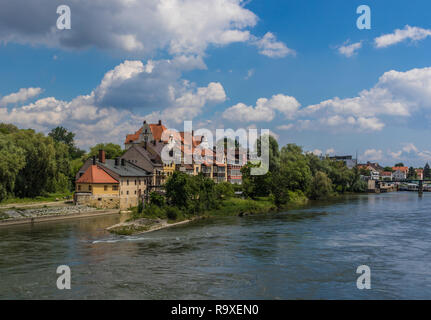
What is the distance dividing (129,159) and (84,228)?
92.6 feet

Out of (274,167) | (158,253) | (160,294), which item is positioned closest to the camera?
(160,294)

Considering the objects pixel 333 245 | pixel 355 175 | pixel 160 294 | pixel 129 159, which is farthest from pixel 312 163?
pixel 160 294

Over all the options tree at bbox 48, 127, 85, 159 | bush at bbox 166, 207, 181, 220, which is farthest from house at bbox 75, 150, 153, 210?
tree at bbox 48, 127, 85, 159

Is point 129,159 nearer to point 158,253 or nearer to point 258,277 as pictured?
point 158,253

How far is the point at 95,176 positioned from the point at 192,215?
15.2 meters

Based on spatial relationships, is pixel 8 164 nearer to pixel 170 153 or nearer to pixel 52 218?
pixel 52 218

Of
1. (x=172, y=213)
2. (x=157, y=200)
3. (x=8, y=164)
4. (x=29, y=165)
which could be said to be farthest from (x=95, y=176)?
(x=172, y=213)

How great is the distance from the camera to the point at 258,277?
22.2m

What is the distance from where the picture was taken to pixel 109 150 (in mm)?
88375

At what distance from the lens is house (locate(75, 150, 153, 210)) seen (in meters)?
53.2

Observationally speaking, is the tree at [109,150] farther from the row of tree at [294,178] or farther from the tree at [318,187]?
the tree at [318,187]

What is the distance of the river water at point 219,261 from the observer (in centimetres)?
1994

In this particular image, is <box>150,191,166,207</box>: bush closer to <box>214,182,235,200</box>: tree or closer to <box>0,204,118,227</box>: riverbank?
<box>0,204,118,227</box>: riverbank

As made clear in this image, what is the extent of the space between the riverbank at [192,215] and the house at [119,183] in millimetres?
4533
